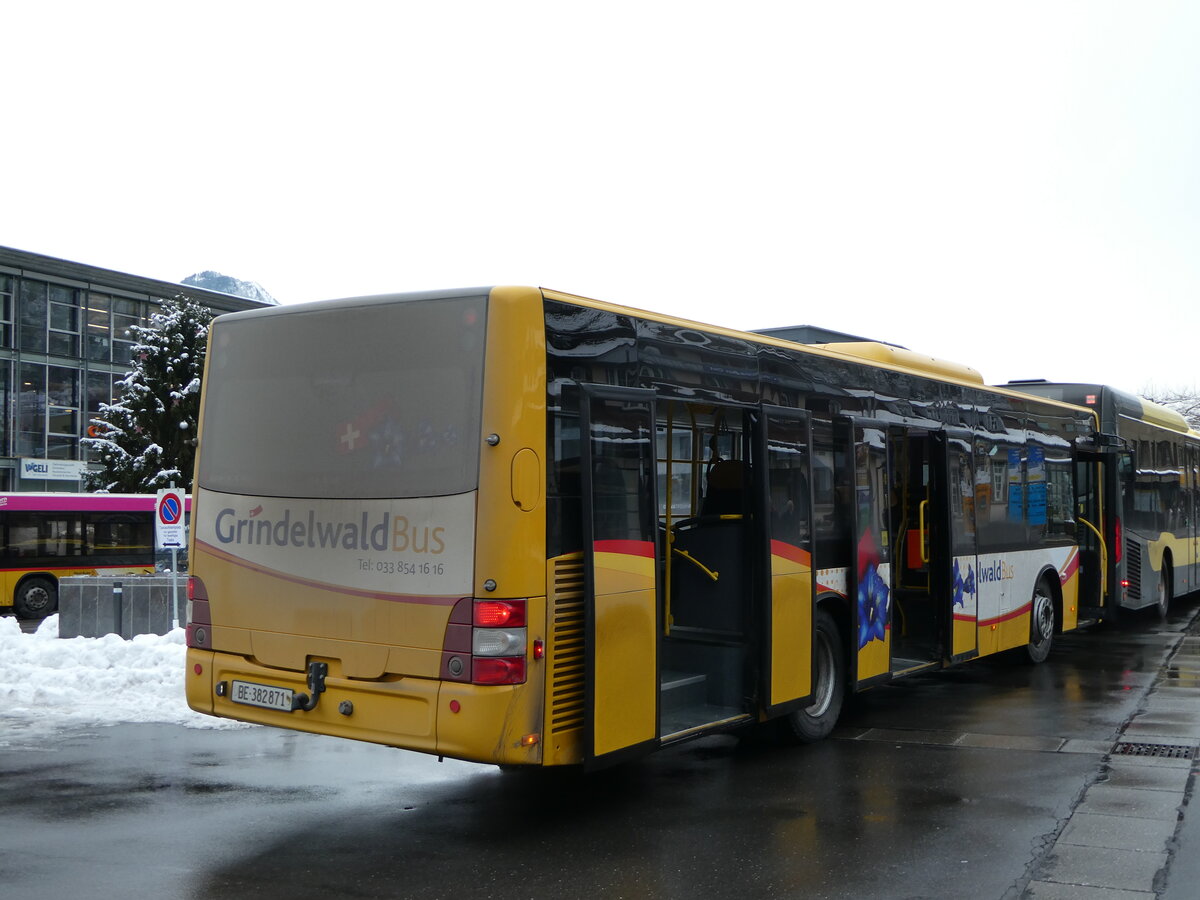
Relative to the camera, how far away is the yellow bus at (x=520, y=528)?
6363mm

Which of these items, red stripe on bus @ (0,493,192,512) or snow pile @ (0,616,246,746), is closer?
snow pile @ (0,616,246,746)

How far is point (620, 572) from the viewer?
22.4 feet

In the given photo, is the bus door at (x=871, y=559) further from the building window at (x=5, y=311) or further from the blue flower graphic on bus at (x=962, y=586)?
the building window at (x=5, y=311)

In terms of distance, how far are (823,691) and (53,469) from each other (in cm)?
4376

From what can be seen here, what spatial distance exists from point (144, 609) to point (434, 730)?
1052cm

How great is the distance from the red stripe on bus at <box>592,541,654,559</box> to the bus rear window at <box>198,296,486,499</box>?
0.86 metres

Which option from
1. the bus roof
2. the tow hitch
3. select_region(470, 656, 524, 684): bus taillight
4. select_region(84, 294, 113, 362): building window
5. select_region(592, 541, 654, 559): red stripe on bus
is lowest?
the tow hitch

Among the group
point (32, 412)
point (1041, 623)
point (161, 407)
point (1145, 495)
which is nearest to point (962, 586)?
point (1041, 623)

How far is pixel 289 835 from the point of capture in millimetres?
6832

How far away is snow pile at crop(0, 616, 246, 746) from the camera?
1061 centimetres

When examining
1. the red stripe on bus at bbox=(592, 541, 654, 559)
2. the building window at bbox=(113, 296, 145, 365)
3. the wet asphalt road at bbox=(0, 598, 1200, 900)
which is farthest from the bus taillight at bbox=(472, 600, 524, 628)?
the building window at bbox=(113, 296, 145, 365)

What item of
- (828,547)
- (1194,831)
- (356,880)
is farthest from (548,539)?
(1194,831)

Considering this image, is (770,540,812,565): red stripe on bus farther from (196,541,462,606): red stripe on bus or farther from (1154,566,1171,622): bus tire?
(1154,566,1171,622): bus tire

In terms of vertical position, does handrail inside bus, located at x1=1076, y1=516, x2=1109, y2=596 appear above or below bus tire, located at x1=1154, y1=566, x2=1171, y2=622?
above
